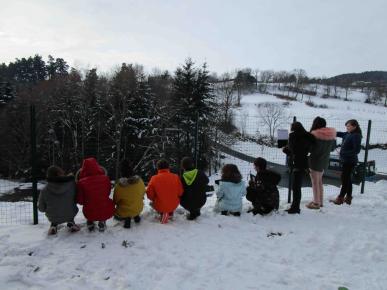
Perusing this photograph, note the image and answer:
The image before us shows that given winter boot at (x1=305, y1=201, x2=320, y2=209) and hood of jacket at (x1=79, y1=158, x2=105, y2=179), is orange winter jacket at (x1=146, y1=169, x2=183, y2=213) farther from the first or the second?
winter boot at (x1=305, y1=201, x2=320, y2=209)

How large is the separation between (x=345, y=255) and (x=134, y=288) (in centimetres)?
300

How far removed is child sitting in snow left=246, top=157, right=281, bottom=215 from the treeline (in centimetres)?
1730

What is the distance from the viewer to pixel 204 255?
16.5 feet

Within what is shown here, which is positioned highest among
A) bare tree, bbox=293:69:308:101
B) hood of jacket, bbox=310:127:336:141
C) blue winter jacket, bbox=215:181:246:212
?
bare tree, bbox=293:69:308:101

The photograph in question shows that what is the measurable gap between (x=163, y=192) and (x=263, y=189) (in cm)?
187

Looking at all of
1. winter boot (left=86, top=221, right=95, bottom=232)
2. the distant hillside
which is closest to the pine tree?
winter boot (left=86, top=221, right=95, bottom=232)

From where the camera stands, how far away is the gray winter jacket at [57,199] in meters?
5.49

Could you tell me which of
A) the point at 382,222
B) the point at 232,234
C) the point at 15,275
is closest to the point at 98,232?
the point at 15,275

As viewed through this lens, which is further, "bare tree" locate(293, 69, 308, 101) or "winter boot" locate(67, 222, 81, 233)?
"bare tree" locate(293, 69, 308, 101)

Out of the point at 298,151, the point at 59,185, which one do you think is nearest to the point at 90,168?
the point at 59,185

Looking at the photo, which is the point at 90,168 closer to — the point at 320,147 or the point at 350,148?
the point at 320,147

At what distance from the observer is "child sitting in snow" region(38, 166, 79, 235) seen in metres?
5.49

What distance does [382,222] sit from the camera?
22.4 feet

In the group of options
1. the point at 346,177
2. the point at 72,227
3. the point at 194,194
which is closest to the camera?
the point at 72,227
